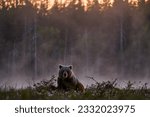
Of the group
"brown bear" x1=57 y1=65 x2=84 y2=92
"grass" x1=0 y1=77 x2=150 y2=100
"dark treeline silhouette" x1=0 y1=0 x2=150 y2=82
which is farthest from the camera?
"dark treeline silhouette" x1=0 y1=0 x2=150 y2=82

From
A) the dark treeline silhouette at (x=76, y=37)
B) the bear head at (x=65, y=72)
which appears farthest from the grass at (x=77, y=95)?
the dark treeline silhouette at (x=76, y=37)

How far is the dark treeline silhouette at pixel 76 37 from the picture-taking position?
4547cm

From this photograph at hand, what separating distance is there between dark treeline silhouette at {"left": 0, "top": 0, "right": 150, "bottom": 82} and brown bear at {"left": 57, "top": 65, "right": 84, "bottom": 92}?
83.2 ft

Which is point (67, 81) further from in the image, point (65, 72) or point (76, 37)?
point (76, 37)

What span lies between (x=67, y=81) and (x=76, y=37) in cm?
4248

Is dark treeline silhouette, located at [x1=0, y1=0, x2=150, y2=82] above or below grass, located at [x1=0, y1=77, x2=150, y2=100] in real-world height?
below

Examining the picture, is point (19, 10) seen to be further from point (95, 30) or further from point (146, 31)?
point (95, 30)

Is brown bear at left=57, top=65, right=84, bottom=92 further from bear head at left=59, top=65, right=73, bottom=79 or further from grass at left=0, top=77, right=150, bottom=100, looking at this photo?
grass at left=0, top=77, right=150, bottom=100

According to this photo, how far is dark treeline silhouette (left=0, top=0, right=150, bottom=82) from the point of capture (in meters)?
45.5

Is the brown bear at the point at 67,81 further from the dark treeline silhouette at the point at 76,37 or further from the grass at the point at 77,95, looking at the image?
the dark treeline silhouette at the point at 76,37

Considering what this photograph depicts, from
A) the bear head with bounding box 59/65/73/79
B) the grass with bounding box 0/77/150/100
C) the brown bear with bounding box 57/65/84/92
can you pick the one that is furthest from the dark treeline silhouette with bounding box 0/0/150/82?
the grass with bounding box 0/77/150/100

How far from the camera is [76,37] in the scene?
5781cm

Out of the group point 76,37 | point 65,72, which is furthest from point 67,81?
point 76,37

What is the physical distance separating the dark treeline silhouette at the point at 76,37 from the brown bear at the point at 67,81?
998 inches
